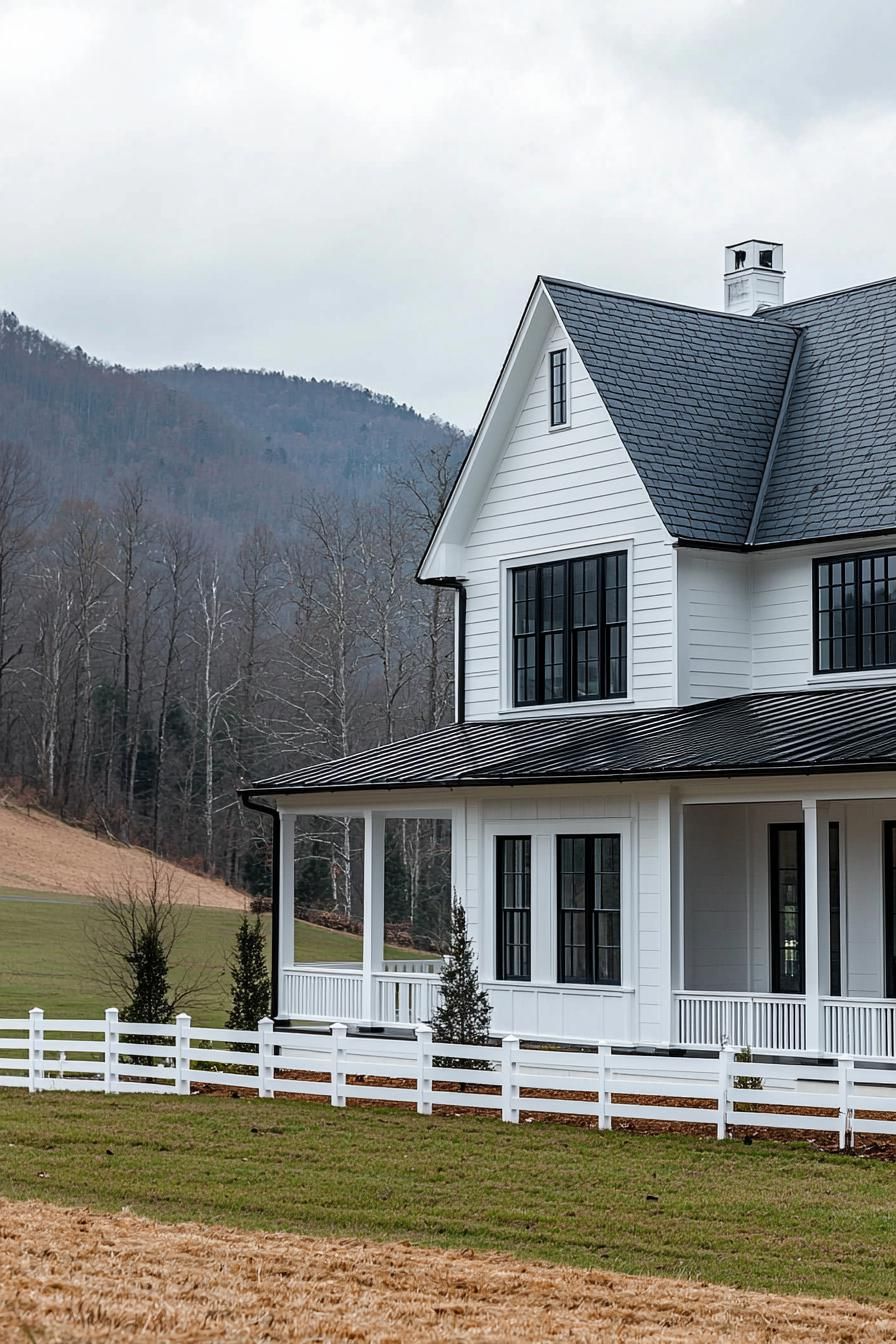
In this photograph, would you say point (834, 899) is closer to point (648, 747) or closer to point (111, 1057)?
point (648, 747)

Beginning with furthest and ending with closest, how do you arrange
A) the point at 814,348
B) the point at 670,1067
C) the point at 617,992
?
the point at 814,348 → the point at 617,992 → the point at 670,1067

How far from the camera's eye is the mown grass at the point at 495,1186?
12.1 m

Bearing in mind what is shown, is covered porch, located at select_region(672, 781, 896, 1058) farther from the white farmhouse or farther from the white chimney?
the white chimney

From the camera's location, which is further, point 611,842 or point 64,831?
point 64,831

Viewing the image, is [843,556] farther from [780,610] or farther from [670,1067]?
[670,1067]

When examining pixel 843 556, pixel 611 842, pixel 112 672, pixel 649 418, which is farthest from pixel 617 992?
pixel 112 672

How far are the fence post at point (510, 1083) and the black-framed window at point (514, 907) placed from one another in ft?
17.2

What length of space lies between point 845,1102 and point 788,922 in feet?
22.3

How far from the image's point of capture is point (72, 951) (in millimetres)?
48312

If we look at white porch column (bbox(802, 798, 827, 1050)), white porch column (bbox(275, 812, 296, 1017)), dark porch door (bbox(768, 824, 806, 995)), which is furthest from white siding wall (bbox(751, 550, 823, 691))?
white porch column (bbox(275, 812, 296, 1017))

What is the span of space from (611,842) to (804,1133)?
→ 19.7 ft

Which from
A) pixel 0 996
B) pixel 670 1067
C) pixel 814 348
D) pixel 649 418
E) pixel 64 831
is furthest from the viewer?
pixel 64 831

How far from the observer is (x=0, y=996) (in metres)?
37.2

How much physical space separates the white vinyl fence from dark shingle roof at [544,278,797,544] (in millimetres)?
7267
